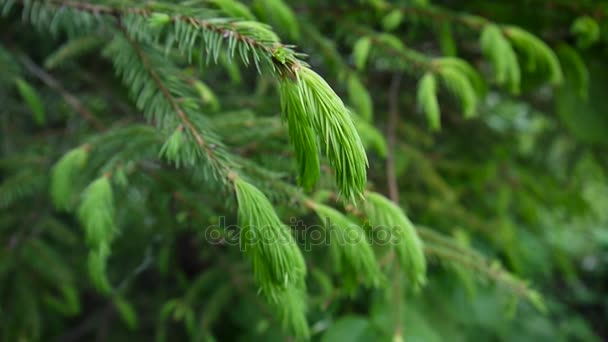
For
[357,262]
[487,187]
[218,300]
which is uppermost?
[357,262]

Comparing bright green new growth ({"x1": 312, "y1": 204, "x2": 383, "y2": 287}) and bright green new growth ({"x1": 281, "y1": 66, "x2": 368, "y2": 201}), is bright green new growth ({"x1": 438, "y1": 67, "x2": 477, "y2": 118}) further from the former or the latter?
bright green new growth ({"x1": 281, "y1": 66, "x2": 368, "y2": 201})

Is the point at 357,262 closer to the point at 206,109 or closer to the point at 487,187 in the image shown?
the point at 206,109

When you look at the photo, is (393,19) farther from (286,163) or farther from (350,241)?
(350,241)

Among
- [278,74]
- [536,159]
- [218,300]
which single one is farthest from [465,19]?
[536,159]

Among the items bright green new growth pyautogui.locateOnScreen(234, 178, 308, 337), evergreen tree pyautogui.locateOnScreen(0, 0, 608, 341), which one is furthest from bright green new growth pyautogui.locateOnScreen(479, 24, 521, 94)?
bright green new growth pyautogui.locateOnScreen(234, 178, 308, 337)

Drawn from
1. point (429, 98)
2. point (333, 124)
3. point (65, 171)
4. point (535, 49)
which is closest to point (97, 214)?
point (65, 171)

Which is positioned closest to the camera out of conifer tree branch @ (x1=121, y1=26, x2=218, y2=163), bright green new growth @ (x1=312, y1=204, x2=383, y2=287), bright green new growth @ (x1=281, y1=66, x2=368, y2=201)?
bright green new growth @ (x1=281, y1=66, x2=368, y2=201)

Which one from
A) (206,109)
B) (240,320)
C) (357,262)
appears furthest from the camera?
(240,320)
